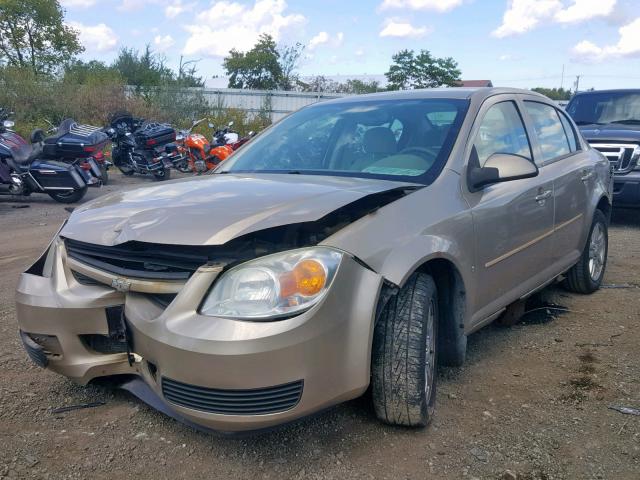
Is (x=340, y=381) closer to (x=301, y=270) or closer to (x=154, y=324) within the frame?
(x=301, y=270)

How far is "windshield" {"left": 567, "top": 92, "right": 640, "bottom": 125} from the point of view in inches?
357

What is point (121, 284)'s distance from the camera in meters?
2.46

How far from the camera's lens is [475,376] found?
→ 3.37m

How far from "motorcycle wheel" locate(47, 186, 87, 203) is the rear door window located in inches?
292

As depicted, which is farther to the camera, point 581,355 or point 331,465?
point 581,355

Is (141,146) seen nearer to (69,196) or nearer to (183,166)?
(183,166)

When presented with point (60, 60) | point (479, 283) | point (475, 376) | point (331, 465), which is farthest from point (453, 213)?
point (60, 60)

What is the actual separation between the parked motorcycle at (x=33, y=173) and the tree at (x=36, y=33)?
86.9 ft

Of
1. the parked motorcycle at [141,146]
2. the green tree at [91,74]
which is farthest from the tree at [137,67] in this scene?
the parked motorcycle at [141,146]

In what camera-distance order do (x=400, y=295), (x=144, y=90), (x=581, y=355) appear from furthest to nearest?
1. (x=144, y=90)
2. (x=581, y=355)
3. (x=400, y=295)

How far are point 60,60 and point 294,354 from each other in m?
37.1

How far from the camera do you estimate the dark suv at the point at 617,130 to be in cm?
798

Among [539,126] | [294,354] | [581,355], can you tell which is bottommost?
[581,355]

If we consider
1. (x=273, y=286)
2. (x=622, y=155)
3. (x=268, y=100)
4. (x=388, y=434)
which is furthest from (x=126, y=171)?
(x=273, y=286)
